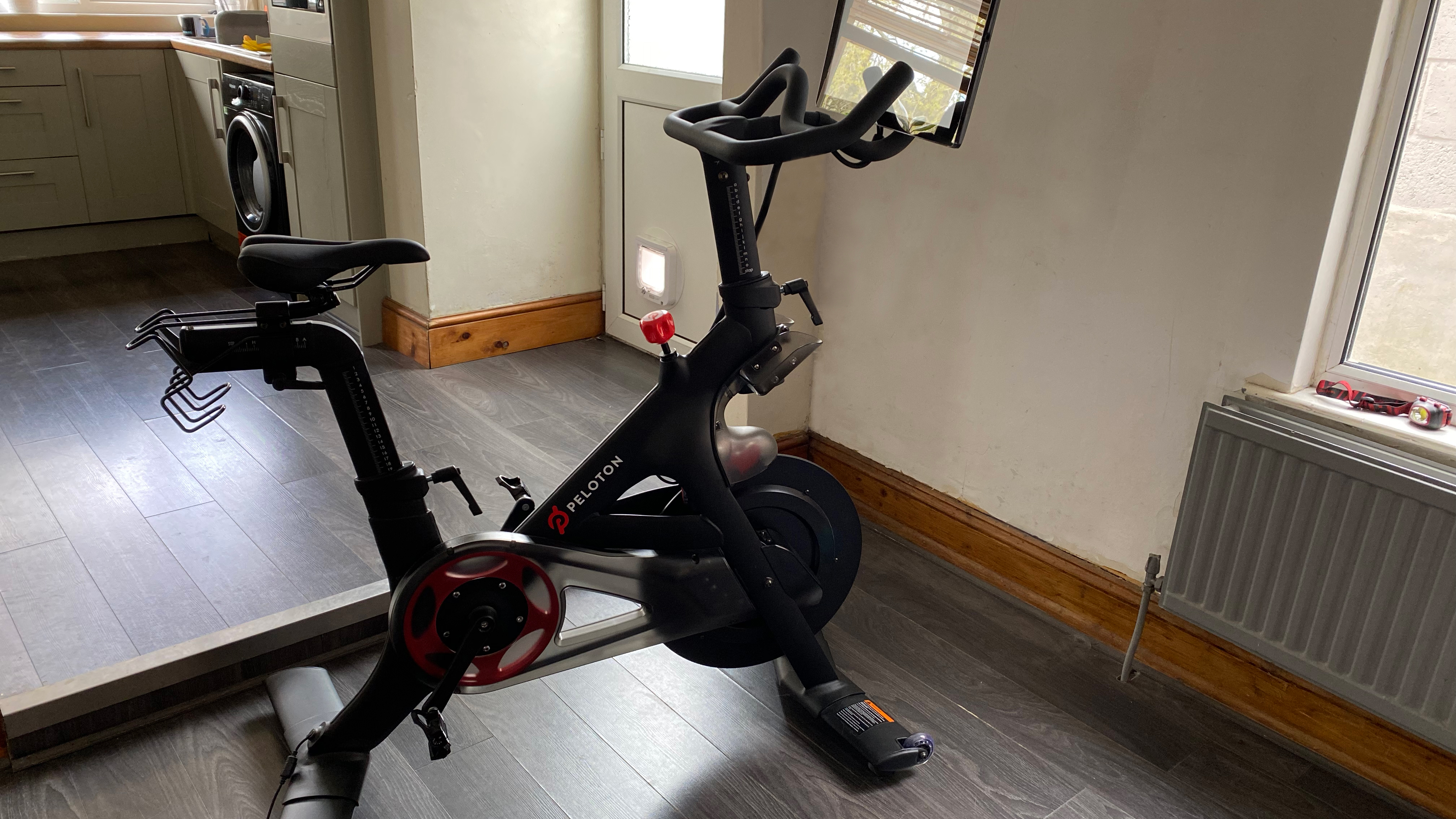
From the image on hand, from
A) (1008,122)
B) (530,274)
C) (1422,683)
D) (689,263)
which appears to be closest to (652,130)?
(689,263)

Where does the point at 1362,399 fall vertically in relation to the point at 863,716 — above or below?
above

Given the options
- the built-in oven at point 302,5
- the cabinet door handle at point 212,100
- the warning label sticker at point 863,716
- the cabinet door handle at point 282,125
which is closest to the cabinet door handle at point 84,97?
the cabinet door handle at point 212,100

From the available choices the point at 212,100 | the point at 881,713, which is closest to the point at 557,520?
the point at 881,713

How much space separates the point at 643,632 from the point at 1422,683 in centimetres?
117

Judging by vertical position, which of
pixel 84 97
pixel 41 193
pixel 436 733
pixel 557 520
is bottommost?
pixel 436 733

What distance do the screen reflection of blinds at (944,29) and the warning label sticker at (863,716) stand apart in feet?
3.64

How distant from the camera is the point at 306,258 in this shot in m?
1.33

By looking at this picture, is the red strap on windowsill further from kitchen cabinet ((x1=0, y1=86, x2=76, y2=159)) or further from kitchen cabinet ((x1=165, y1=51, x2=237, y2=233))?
kitchen cabinet ((x1=0, y1=86, x2=76, y2=159))

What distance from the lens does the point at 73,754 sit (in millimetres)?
1638

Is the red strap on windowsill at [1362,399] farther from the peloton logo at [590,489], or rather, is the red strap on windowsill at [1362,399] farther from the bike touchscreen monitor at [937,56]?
the peloton logo at [590,489]

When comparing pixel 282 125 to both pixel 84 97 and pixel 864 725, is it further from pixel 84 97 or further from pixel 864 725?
pixel 864 725

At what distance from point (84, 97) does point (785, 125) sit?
13.9ft

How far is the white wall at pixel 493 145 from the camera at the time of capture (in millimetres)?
3166

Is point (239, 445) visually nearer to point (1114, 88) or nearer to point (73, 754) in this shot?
point (73, 754)
